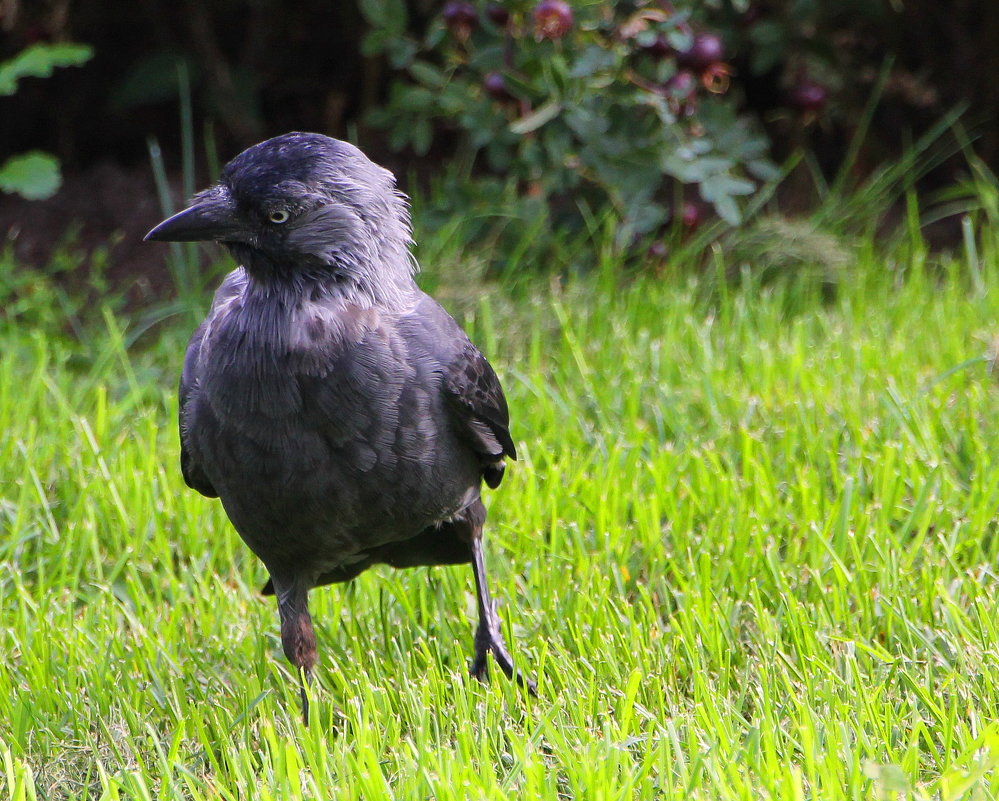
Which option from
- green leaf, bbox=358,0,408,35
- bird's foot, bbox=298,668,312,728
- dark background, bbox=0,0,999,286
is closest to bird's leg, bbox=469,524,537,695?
bird's foot, bbox=298,668,312,728

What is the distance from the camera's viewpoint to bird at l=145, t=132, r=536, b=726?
9.48ft

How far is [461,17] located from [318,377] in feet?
8.72

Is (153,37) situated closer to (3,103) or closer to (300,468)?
(3,103)

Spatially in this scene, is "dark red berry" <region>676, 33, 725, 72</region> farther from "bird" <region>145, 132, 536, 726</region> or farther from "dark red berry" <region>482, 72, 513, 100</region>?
"bird" <region>145, 132, 536, 726</region>

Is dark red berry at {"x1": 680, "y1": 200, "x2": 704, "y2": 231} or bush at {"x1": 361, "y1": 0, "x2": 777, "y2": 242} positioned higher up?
bush at {"x1": 361, "y1": 0, "x2": 777, "y2": 242}

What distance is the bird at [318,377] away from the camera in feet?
9.48

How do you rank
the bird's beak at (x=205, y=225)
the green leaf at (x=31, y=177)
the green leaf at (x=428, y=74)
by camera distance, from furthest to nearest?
1. the green leaf at (x=428, y=74)
2. the green leaf at (x=31, y=177)
3. the bird's beak at (x=205, y=225)

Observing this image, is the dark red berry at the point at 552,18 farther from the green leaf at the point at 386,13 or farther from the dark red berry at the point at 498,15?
the green leaf at the point at 386,13

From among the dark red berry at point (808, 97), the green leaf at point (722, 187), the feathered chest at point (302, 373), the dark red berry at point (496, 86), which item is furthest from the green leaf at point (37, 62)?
the dark red berry at point (808, 97)

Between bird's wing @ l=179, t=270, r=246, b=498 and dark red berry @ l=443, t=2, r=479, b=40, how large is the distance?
209cm

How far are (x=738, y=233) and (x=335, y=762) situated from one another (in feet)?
11.6

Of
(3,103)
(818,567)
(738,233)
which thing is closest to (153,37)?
(3,103)

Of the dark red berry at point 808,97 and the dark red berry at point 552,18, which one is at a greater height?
the dark red berry at point 552,18

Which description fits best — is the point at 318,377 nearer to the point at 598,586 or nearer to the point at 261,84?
the point at 598,586
